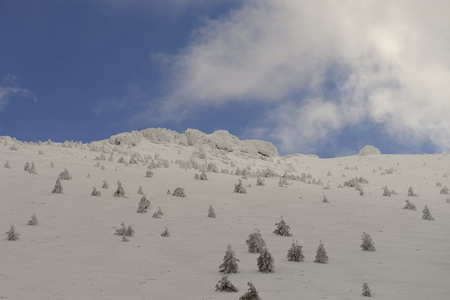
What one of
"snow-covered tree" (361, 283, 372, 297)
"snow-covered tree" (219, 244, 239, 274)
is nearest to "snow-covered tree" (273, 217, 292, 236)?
"snow-covered tree" (219, 244, 239, 274)

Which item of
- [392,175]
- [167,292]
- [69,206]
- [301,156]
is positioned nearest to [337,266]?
[167,292]

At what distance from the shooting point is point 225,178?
25.6m

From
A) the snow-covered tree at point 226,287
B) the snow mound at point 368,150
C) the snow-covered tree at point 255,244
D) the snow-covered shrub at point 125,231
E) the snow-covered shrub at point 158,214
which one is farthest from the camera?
the snow mound at point 368,150

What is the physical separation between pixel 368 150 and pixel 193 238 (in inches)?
1642

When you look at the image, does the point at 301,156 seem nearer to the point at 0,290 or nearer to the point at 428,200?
the point at 428,200

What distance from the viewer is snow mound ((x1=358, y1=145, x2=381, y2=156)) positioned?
4886 cm

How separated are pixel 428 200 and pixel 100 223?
53.6 ft

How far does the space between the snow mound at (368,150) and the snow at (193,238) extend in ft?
72.8

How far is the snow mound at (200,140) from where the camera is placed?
40.1m

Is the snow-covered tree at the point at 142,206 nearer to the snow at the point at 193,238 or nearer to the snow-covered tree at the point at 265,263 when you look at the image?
the snow at the point at 193,238

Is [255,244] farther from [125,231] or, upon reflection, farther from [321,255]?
[125,231]

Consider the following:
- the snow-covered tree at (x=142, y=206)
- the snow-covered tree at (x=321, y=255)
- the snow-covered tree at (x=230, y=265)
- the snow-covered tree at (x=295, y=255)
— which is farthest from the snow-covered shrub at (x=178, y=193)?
the snow-covered tree at (x=230, y=265)

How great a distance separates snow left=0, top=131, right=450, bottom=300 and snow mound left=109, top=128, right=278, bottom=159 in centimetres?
1286

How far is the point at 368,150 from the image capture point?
49.4 metres
